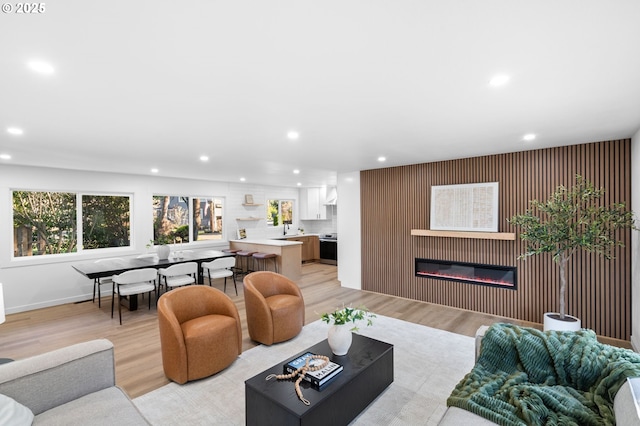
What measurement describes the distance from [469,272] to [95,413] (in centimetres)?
477

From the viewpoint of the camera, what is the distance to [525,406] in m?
1.65

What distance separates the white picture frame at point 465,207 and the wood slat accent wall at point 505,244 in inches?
4.3

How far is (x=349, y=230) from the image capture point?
6.27 m

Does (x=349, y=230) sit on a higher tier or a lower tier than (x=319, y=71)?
lower

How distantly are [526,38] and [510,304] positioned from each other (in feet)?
13.2

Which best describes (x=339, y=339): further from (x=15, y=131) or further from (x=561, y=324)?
(x=15, y=131)

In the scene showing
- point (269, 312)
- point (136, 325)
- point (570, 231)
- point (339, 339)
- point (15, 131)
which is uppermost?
point (15, 131)

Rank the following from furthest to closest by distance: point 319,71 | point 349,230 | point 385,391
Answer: point 349,230 → point 385,391 → point 319,71

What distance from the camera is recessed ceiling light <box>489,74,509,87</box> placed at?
193 cm

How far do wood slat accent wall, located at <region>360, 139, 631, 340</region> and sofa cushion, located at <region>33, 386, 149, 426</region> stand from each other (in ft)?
14.8

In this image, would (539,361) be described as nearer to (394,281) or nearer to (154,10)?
(154,10)

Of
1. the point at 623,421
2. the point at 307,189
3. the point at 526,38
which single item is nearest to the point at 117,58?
the point at 526,38

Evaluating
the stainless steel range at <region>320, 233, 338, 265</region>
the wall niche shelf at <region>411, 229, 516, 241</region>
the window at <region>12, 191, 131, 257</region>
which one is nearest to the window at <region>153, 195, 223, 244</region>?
the window at <region>12, 191, 131, 257</region>

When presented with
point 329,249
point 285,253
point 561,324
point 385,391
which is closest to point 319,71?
point 385,391
